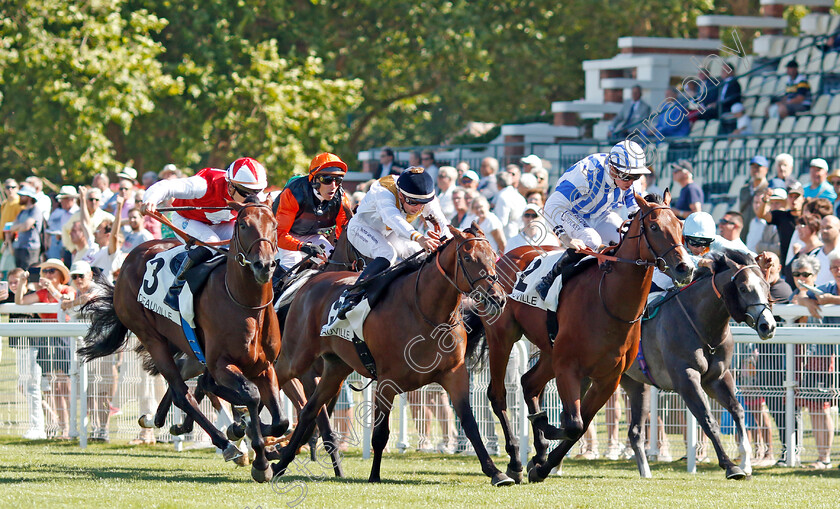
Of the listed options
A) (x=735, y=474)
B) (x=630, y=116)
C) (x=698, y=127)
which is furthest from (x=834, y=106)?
(x=735, y=474)

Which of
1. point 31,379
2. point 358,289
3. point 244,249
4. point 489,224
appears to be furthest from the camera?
point 489,224

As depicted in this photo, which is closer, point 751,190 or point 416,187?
point 416,187

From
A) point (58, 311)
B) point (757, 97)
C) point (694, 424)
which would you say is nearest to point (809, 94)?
point (757, 97)

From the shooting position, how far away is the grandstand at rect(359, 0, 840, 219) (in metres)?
16.1

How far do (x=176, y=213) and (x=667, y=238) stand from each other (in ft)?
11.8

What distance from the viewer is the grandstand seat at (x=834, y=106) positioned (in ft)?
54.6

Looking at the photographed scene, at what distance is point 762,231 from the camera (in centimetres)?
1261

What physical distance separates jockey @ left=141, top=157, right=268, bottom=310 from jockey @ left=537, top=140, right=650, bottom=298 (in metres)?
1.96

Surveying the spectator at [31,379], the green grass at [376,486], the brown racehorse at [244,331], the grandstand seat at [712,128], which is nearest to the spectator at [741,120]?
the grandstand seat at [712,128]

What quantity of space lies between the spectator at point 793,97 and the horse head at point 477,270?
10009 millimetres

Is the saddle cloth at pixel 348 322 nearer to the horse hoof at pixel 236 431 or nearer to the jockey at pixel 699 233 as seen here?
the horse hoof at pixel 236 431

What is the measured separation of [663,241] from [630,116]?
11.5 metres

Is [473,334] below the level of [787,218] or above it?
below

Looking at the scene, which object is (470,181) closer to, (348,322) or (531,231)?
(531,231)
